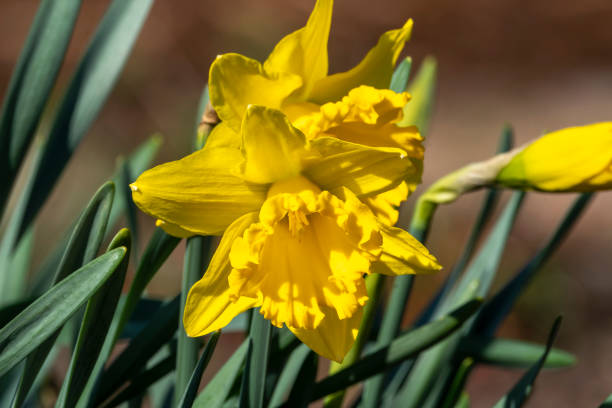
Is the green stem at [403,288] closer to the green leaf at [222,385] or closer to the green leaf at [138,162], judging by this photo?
the green leaf at [222,385]

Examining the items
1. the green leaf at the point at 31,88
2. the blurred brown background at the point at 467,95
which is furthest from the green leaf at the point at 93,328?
the blurred brown background at the point at 467,95

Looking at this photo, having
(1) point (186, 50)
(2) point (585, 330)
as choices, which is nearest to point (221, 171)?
(2) point (585, 330)

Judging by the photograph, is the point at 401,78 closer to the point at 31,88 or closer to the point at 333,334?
the point at 333,334

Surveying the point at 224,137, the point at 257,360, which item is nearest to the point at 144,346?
the point at 257,360

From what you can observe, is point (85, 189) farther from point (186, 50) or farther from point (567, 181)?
point (567, 181)

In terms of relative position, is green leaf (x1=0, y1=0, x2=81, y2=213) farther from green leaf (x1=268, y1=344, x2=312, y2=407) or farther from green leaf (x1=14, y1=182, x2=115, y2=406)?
green leaf (x1=268, y1=344, x2=312, y2=407)

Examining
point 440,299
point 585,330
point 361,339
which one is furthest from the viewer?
point 585,330

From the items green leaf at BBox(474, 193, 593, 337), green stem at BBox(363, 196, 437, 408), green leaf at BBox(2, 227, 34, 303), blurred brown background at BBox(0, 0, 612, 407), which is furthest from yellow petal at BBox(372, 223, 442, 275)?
blurred brown background at BBox(0, 0, 612, 407)
